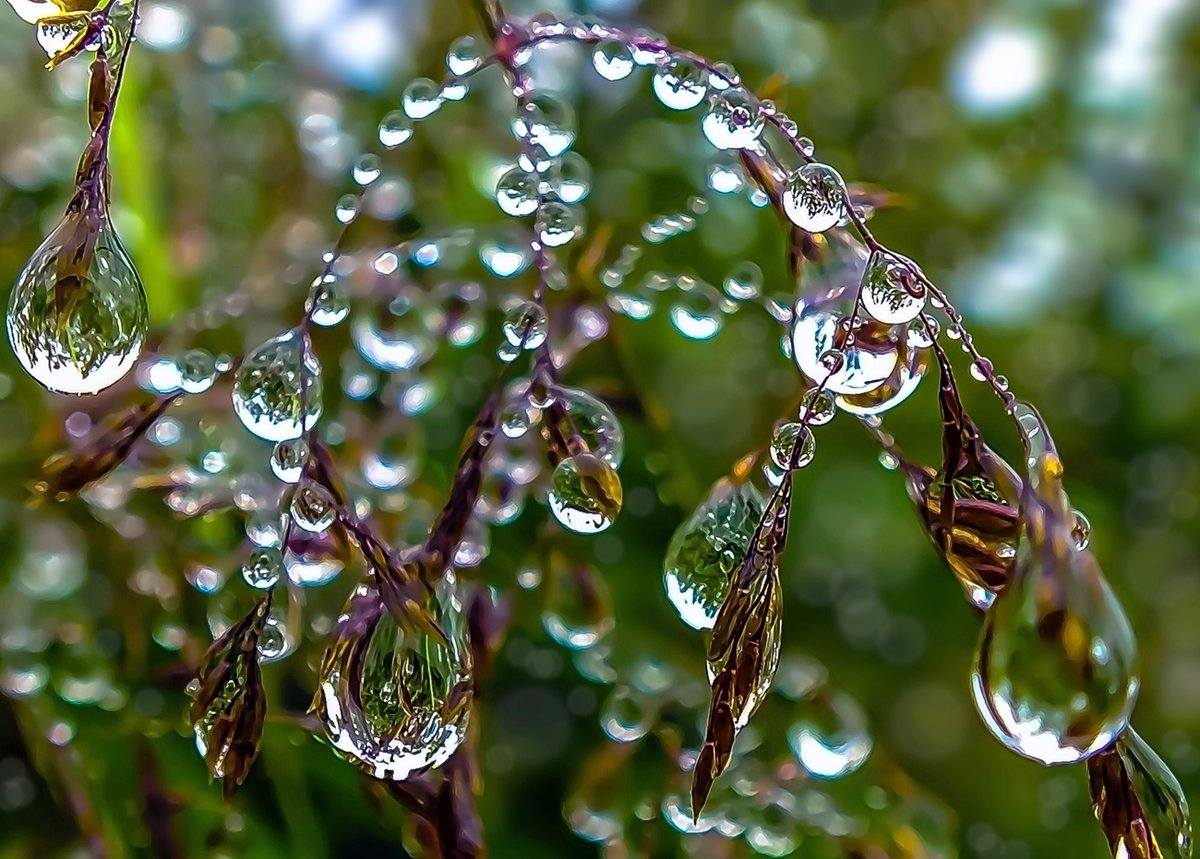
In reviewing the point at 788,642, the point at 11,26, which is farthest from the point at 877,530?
the point at 11,26

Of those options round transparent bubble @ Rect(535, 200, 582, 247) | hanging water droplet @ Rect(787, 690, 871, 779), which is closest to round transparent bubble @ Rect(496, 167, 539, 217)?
round transparent bubble @ Rect(535, 200, 582, 247)

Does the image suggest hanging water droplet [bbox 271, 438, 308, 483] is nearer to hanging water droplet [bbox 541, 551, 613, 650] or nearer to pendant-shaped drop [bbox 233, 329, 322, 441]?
pendant-shaped drop [bbox 233, 329, 322, 441]

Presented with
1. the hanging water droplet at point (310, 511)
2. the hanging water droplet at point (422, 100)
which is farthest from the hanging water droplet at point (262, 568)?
the hanging water droplet at point (422, 100)

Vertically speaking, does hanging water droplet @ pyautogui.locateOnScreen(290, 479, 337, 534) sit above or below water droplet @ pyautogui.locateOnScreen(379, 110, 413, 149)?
below

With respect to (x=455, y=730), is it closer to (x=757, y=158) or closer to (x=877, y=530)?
(x=757, y=158)

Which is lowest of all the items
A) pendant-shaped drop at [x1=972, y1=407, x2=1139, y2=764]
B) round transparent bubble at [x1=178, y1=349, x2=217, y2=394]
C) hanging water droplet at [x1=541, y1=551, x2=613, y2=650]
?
hanging water droplet at [x1=541, y1=551, x2=613, y2=650]

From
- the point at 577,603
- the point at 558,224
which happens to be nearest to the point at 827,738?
the point at 577,603

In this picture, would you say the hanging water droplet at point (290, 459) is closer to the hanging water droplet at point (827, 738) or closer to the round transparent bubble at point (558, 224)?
the round transparent bubble at point (558, 224)
